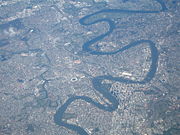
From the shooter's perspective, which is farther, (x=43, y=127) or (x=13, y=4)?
(x=13, y=4)

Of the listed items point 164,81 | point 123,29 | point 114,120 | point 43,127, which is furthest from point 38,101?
point 123,29

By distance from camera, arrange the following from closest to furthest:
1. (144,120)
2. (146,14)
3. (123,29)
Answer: (144,120)
(123,29)
(146,14)

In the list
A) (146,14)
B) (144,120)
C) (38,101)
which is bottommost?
(38,101)

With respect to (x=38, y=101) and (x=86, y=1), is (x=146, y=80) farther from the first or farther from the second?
(x=86, y=1)

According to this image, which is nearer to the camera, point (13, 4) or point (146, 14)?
point (146, 14)

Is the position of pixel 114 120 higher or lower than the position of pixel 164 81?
lower

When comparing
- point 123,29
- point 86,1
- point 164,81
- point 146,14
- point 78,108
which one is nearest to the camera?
point 78,108

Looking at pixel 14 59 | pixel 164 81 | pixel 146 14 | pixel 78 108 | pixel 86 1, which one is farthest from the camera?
pixel 86 1

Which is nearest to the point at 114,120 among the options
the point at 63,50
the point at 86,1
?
the point at 63,50

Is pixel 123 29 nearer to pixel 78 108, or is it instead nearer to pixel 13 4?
pixel 78 108
